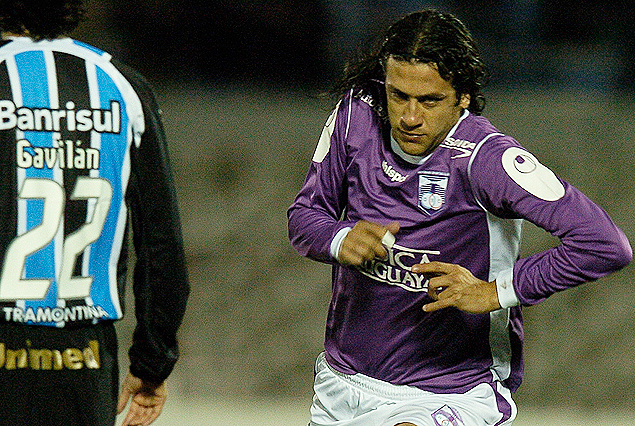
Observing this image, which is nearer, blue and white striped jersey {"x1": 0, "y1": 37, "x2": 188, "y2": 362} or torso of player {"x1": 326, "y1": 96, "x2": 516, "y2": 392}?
blue and white striped jersey {"x1": 0, "y1": 37, "x2": 188, "y2": 362}

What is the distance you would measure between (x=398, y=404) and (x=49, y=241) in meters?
0.96

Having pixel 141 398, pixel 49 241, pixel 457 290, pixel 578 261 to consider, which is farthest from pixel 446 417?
pixel 49 241

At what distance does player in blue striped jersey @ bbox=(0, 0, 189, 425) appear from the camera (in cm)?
203

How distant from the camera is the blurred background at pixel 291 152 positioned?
17.0ft

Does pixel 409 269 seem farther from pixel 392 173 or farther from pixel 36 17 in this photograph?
pixel 36 17

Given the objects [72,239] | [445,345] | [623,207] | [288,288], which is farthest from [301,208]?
[623,207]

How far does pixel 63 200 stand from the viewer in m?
2.04

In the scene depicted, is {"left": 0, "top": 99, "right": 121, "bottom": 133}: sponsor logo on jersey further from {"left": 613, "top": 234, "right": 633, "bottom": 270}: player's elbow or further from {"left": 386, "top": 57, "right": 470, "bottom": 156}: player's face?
{"left": 613, "top": 234, "right": 633, "bottom": 270}: player's elbow

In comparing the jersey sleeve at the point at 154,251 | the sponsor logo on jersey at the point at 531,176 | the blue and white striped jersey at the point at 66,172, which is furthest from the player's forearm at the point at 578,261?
the blue and white striped jersey at the point at 66,172

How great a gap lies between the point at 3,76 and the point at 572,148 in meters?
4.51

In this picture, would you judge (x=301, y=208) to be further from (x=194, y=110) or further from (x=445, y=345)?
(x=194, y=110)

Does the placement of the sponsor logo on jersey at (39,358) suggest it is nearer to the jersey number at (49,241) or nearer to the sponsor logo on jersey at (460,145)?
the jersey number at (49,241)

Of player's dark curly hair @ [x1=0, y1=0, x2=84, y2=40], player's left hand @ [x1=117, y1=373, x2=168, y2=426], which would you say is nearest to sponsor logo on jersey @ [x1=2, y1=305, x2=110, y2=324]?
player's left hand @ [x1=117, y1=373, x2=168, y2=426]

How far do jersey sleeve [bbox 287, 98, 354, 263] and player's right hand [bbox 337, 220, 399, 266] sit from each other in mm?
246
